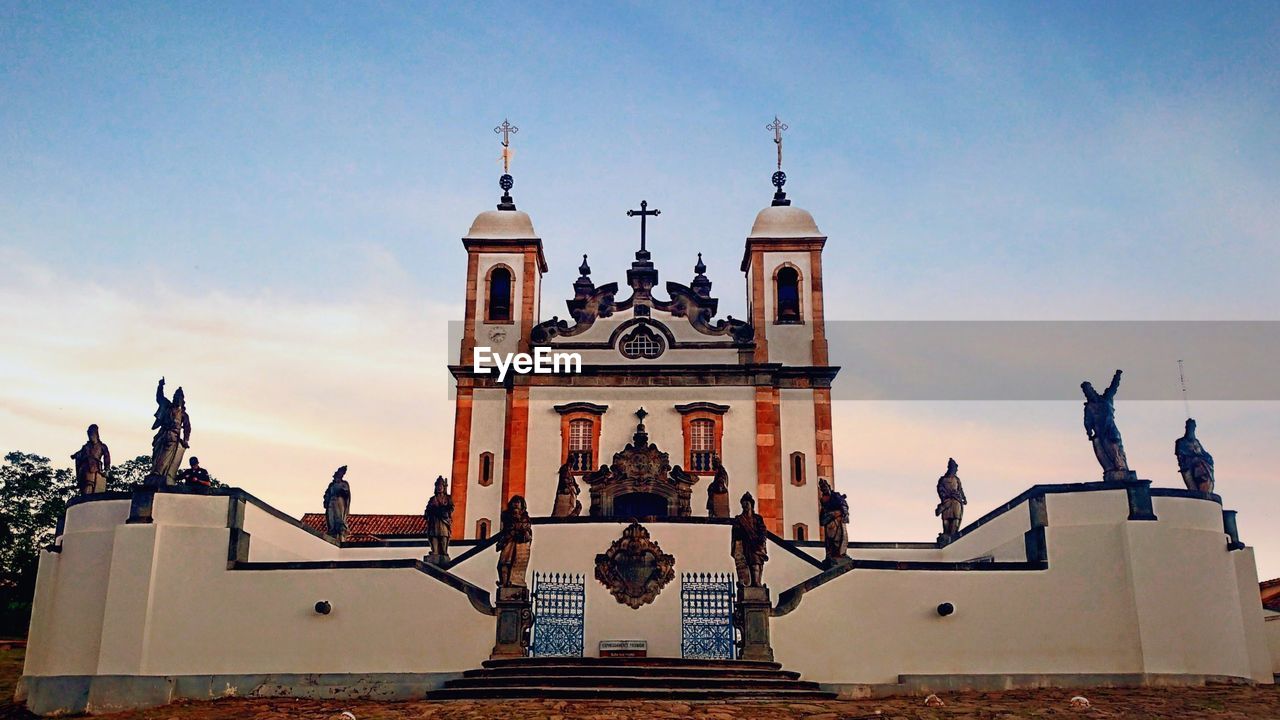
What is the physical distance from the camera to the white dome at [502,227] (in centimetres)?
3491

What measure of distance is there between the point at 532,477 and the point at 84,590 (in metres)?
12.7

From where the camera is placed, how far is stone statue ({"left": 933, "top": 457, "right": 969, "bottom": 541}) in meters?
26.2

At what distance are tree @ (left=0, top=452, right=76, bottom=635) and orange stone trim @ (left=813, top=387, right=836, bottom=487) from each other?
74.8 feet

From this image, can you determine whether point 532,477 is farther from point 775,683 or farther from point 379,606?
point 775,683

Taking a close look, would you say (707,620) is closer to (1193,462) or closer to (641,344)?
(1193,462)

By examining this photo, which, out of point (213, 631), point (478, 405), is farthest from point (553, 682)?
point (478, 405)

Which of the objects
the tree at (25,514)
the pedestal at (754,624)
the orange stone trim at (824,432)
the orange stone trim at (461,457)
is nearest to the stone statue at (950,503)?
the orange stone trim at (824,432)

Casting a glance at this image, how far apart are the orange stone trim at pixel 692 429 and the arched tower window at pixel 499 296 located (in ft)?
20.0

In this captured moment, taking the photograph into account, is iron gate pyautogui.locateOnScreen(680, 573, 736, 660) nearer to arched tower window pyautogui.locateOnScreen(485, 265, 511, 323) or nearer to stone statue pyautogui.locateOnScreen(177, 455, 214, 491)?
stone statue pyautogui.locateOnScreen(177, 455, 214, 491)

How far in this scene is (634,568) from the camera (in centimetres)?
2106

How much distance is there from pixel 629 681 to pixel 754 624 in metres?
2.91

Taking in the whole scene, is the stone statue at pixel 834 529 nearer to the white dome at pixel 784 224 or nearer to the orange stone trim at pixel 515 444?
the orange stone trim at pixel 515 444

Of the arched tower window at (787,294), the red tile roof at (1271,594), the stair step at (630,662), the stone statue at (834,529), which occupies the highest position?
the arched tower window at (787,294)

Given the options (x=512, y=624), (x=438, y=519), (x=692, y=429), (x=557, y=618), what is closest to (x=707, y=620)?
(x=557, y=618)
